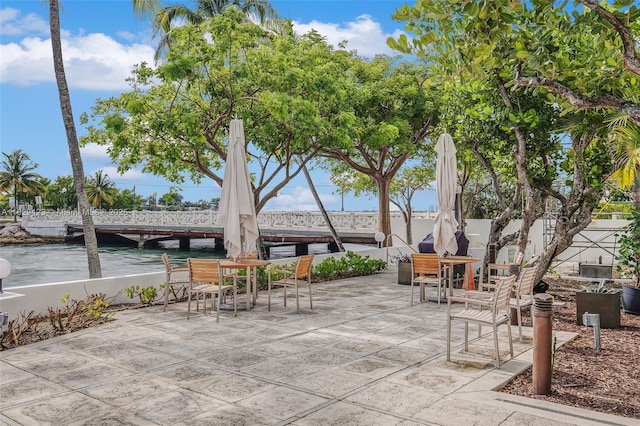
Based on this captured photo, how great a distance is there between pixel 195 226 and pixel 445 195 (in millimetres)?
33326

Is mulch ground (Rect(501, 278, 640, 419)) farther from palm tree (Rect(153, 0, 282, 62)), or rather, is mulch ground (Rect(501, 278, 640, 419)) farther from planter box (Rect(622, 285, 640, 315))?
palm tree (Rect(153, 0, 282, 62))

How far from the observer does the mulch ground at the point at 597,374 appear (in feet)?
14.7

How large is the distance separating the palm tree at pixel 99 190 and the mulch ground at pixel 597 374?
90.9 metres

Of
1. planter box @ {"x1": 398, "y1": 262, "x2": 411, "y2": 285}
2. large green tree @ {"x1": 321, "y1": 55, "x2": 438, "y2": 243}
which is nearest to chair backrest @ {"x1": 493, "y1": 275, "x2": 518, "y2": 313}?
planter box @ {"x1": 398, "y1": 262, "x2": 411, "y2": 285}

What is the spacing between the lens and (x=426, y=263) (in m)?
9.60

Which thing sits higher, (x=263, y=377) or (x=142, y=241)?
(x=263, y=377)

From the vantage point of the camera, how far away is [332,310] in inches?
349

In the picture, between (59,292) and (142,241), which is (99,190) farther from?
(59,292)

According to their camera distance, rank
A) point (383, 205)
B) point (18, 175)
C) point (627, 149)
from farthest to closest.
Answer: point (18, 175)
point (383, 205)
point (627, 149)

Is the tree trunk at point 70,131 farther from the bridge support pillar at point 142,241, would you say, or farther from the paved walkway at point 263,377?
the bridge support pillar at point 142,241

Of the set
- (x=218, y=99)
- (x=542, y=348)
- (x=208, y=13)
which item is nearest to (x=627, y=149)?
(x=542, y=348)

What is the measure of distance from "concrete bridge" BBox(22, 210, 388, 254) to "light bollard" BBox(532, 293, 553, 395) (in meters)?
19.4

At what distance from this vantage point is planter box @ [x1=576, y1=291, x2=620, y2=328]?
7.53 metres

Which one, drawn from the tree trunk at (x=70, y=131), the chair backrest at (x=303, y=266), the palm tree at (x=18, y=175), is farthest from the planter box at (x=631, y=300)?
the palm tree at (x=18, y=175)
